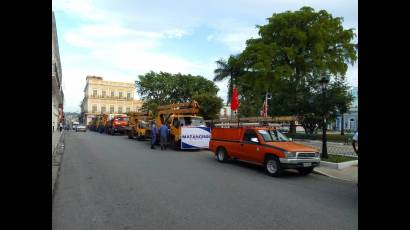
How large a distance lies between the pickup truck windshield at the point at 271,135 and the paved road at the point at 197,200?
1253mm

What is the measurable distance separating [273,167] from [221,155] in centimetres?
368

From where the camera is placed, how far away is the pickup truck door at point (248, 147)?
1205cm

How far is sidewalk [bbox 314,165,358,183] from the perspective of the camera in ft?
35.3

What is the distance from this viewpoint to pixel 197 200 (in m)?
7.22

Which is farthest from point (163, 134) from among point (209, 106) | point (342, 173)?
point (209, 106)

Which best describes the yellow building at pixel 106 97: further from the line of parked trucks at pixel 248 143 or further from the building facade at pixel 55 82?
the line of parked trucks at pixel 248 143

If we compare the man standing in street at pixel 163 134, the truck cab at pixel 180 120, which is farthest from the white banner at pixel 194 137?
the man standing in street at pixel 163 134

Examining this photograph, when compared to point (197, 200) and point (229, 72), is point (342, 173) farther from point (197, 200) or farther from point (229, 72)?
point (229, 72)

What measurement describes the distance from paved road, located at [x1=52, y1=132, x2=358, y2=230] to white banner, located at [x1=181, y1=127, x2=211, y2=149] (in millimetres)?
7715
